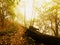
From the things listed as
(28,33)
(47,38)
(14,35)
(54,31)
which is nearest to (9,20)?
(14,35)

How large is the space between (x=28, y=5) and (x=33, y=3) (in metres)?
1.03

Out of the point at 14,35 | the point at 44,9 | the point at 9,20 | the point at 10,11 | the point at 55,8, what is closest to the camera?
the point at 14,35

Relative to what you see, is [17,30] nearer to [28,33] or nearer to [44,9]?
[28,33]

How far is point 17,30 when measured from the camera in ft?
46.2

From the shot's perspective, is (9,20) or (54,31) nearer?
(9,20)

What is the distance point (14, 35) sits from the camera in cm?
1325

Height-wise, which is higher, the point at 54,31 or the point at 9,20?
the point at 9,20

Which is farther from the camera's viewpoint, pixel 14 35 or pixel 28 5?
pixel 28 5

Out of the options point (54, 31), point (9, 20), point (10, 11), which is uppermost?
point (10, 11)

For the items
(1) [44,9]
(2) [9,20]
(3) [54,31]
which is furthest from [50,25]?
(2) [9,20]

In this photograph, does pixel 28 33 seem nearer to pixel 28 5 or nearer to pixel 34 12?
pixel 34 12

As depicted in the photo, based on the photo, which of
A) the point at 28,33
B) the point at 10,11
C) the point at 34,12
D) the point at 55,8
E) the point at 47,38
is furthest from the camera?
the point at 34,12

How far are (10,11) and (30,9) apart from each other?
9.42 metres

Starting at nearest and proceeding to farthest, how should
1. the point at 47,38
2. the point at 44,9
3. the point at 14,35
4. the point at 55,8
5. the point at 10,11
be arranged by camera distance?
the point at 47,38 → the point at 14,35 → the point at 10,11 → the point at 55,8 → the point at 44,9
